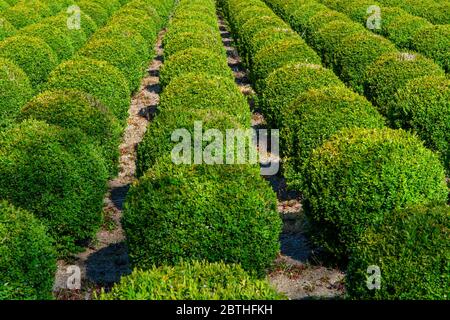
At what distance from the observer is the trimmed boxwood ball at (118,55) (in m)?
16.7

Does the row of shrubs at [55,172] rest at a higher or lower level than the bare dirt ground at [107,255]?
higher

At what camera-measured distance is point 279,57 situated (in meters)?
15.6

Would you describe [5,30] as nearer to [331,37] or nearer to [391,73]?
[331,37]

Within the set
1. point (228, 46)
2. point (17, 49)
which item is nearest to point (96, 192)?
point (17, 49)

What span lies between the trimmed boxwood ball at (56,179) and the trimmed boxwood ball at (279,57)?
7.34 m

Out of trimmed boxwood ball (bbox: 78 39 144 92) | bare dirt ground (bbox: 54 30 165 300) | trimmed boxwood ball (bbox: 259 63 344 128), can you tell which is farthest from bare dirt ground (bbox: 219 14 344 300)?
trimmed boxwood ball (bbox: 78 39 144 92)

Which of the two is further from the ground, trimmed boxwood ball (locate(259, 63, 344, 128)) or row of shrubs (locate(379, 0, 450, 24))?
row of shrubs (locate(379, 0, 450, 24))

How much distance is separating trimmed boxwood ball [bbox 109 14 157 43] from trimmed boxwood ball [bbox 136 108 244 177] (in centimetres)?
1322

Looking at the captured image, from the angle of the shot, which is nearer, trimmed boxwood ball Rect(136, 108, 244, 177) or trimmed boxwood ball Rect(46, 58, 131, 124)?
trimmed boxwood ball Rect(136, 108, 244, 177)

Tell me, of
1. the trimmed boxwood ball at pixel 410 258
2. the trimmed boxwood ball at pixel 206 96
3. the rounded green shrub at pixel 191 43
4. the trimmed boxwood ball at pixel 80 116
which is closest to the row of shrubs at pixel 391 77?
the trimmed boxwood ball at pixel 206 96

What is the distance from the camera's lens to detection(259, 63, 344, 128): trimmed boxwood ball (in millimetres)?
12961

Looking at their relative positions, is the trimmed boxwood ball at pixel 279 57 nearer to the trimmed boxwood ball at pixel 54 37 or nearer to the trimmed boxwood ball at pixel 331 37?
the trimmed boxwood ball at pixel 331 37

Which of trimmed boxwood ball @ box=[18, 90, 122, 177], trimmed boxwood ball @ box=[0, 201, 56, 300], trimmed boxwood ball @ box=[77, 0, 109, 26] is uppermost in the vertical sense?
trimmed boxwood ball @ box=[77, 0, 109, 26]

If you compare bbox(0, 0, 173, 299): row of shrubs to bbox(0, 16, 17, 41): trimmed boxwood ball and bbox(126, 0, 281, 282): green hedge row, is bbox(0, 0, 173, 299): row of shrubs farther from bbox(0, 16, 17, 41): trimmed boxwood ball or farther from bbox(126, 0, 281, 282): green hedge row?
bbox(0, 16, 17, 41): trimmed boxwood ball
